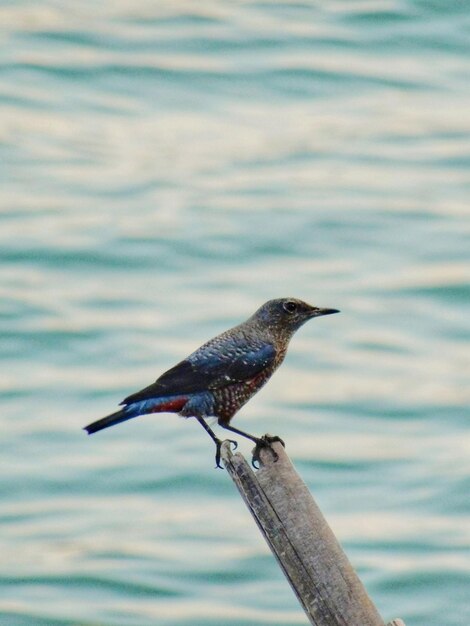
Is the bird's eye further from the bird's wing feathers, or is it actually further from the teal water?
the teal water

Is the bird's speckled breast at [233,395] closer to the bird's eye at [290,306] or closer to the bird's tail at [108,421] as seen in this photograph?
the bird's eye at [290,306]

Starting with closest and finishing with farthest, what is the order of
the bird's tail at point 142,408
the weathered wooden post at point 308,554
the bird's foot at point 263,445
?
the weathered wooden post at point 308,554 → the bird's foot at point 263,445 → the bird's tail at point 142,408

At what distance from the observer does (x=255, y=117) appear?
2219cm

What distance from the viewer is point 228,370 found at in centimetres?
712

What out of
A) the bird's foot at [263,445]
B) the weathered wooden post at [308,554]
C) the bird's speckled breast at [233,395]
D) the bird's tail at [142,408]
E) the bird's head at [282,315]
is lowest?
the weathered wooden post at [308,554]

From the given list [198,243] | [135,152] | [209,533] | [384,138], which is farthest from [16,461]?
[384,138]

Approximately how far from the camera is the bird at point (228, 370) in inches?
274

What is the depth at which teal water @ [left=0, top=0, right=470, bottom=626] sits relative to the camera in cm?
1372

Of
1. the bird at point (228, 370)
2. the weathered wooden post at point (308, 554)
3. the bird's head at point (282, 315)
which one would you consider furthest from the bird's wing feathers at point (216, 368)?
the weathered wooden post at point (308, 554)

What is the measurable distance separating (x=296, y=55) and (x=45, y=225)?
5320mm

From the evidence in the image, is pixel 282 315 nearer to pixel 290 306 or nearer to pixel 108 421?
pixel 290 306

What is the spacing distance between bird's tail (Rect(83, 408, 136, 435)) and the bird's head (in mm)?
948

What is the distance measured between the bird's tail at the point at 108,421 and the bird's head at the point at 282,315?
0.95 meters

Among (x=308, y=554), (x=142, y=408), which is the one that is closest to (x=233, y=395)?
(x=142, y=408)
